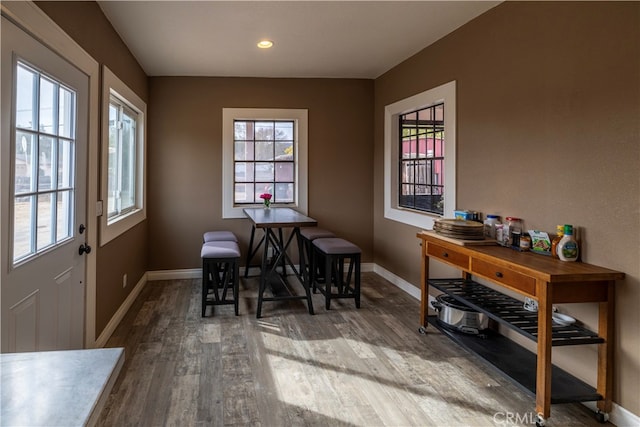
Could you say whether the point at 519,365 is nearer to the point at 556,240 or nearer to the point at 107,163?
the point at 556,240

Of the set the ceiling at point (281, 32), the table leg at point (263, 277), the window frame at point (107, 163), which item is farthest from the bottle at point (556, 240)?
the window frame at point (107, 163)

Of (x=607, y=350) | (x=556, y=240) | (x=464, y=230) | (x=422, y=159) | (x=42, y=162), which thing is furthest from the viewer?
(x=422, y=159)

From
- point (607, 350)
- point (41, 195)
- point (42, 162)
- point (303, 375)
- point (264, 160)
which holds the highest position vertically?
point (264, 160)

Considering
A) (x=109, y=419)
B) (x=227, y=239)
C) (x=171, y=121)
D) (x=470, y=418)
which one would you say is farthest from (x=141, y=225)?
(x=470, y=418)

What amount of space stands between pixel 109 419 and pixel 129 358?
0.78m

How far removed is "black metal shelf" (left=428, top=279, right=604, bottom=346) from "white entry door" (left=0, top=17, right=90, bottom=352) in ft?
8.01

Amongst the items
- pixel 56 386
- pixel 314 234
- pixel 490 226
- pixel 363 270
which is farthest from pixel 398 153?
pixel 56 386

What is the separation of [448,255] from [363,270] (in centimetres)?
260

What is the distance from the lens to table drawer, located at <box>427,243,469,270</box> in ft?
9.44

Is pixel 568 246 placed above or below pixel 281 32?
below

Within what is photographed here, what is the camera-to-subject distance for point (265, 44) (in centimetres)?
A: 395

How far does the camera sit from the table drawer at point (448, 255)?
9.44 feet

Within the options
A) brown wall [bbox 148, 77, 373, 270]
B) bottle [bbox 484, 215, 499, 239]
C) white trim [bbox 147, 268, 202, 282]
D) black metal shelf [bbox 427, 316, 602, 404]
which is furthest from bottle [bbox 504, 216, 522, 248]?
white trim [bbox 147, 268, 202, 282]

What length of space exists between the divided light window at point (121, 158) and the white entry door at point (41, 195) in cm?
111
